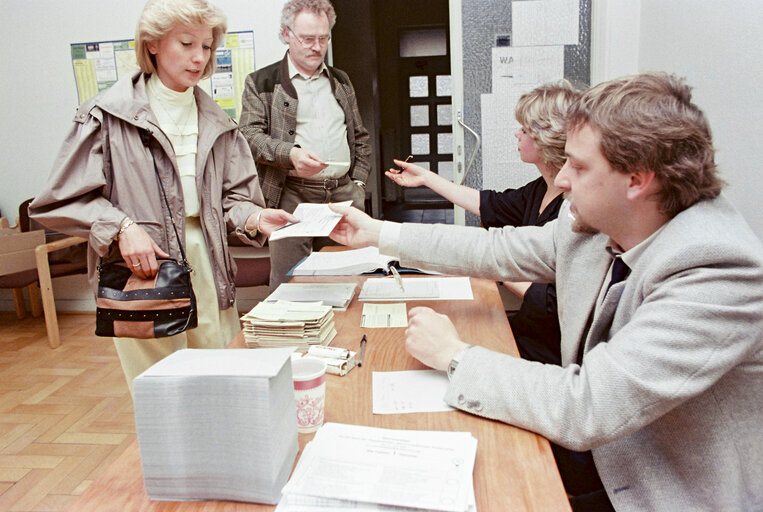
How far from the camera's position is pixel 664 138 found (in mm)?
978

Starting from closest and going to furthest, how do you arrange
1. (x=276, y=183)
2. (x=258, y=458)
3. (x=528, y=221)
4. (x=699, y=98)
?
(x=258, y=458) < (x=528, y=221) < (x=699, y=98) < (x=276, y=183)

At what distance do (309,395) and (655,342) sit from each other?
1.80 ft

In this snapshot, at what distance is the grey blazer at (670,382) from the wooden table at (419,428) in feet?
0.14

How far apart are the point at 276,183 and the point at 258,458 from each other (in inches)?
89.9

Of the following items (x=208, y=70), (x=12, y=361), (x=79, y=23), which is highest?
(x=79, y=23)

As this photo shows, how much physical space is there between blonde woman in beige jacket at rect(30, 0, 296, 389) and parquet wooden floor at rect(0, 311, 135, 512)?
0.76 m

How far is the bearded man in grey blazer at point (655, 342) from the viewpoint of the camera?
35.4 inches

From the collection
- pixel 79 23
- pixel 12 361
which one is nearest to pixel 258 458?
pixel 12 361

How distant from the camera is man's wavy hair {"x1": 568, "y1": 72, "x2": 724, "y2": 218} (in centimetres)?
98

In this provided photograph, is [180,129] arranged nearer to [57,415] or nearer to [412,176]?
[412,176]

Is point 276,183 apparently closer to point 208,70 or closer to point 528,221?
point 208,70

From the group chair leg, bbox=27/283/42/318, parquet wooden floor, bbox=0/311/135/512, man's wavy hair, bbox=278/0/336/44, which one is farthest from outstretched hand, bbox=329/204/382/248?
chair leg, bbox=27/283/42/318

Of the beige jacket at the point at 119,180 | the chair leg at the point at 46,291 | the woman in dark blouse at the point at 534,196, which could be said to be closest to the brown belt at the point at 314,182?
the woman in dark blouse at the point at 534,196

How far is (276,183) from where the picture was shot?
2977 millimetres
